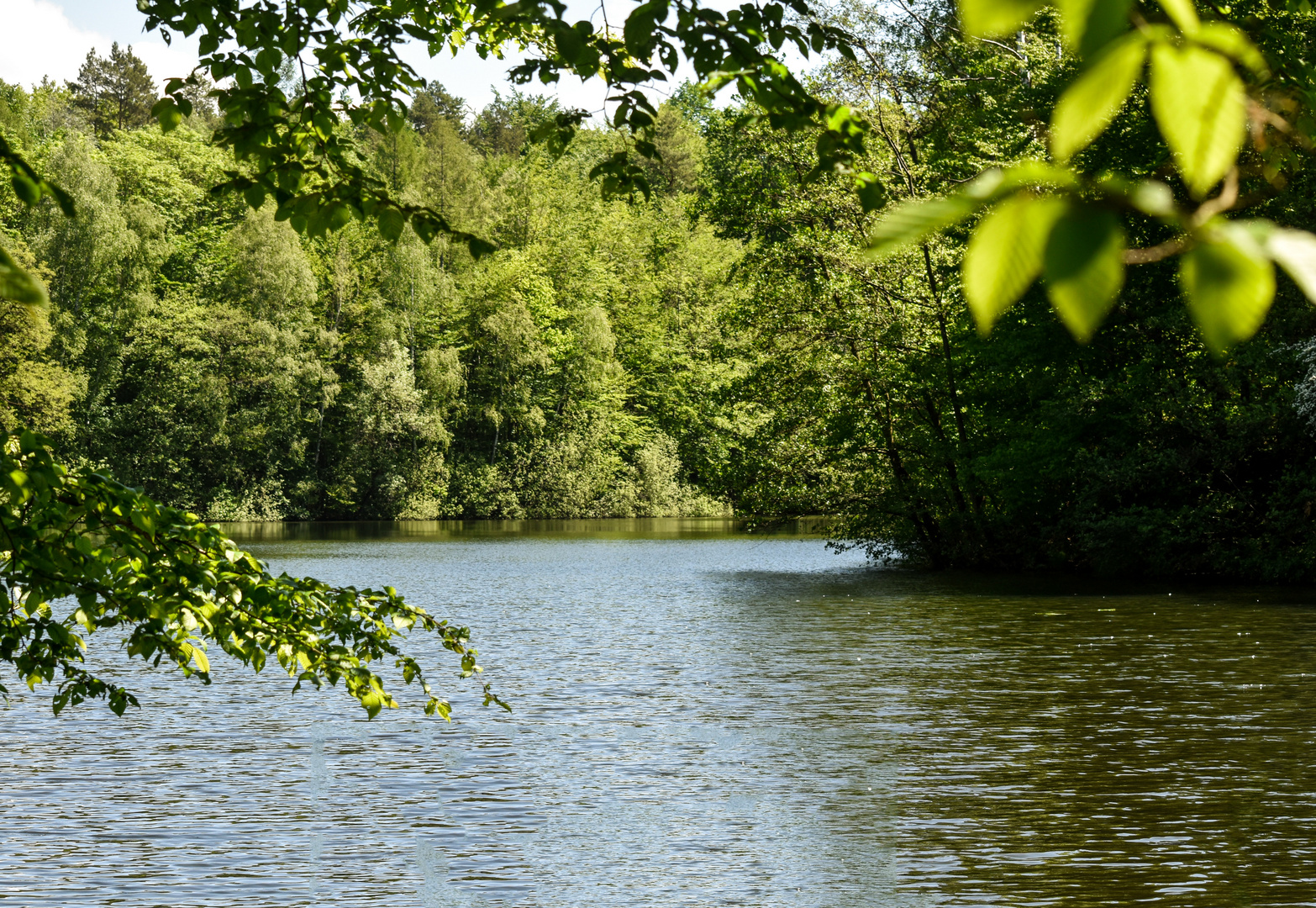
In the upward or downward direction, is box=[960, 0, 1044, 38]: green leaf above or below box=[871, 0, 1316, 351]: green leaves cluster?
above

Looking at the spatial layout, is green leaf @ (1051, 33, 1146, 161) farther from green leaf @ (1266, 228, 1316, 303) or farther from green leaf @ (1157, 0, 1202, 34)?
green leaf @ (1266, 228, 1316, 303)

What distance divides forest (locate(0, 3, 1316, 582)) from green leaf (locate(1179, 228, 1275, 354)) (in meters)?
0.75

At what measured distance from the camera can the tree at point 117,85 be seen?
83.8 m

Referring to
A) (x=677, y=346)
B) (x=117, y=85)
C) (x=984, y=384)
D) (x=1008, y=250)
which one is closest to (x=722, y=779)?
(x=1008, y=250)

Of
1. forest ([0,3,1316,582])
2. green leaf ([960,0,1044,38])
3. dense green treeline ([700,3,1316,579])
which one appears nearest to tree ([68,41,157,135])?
forest ([0,3,1316,582])

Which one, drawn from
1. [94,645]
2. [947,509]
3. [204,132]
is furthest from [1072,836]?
[204,132]

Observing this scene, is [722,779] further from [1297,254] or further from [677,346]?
[677,346]

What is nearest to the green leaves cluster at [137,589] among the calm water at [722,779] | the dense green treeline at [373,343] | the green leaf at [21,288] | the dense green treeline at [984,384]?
the calm water at [722,779]

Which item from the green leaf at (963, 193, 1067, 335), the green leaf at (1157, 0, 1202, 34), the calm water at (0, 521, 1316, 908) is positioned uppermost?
the green leaf at (1157, 0, 1202, 34)

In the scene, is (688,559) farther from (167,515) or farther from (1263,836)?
(167,515)

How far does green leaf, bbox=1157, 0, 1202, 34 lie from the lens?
102 cm

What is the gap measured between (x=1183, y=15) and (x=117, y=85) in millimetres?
92313

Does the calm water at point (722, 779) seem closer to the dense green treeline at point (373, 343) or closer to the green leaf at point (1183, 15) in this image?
the green leaf at point (1183, 15)

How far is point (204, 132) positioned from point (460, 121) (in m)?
28.7
